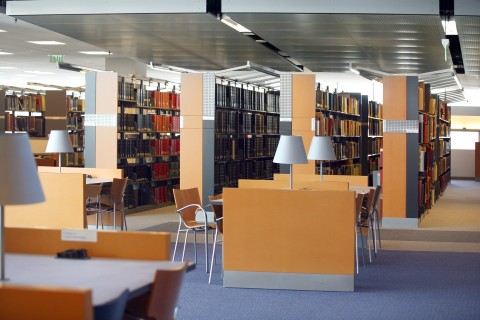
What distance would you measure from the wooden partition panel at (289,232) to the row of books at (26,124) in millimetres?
10107

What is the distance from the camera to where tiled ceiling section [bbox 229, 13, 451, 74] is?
34.8ft

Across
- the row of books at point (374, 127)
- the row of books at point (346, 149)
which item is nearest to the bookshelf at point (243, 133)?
the row of books at point (346, 149)

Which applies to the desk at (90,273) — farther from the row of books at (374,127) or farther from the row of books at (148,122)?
the row of books at (374,127)

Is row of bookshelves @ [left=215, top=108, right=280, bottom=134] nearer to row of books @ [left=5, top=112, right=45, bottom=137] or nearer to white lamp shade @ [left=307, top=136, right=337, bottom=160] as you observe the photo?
white lamp shade @ [left=307, top=136, right=337, bottom=160]

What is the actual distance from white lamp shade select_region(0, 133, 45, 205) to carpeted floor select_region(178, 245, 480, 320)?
2864mm

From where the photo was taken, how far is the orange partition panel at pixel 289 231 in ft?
23.5

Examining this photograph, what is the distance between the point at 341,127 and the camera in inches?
611

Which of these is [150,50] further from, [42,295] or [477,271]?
[42,295]

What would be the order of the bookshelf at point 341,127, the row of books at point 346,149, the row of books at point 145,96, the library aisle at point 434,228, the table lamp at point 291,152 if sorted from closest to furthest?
the table lamp at point 291,152
the library aisle at point 434,228
the row of books at point 145,96
the bookshelf at point 341,127
the row of books at point 346,149

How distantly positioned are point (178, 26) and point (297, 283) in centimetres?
525

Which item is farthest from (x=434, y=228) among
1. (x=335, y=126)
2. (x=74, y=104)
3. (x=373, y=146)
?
(x=74, y=104)

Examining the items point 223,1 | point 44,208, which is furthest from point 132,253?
point 223,1

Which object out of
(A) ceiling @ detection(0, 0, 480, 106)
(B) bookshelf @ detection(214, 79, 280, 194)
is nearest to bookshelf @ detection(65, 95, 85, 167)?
(A) ceiling @ detection(0, 0, 480, 106)

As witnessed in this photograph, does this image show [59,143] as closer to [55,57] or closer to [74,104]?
[74,104]
